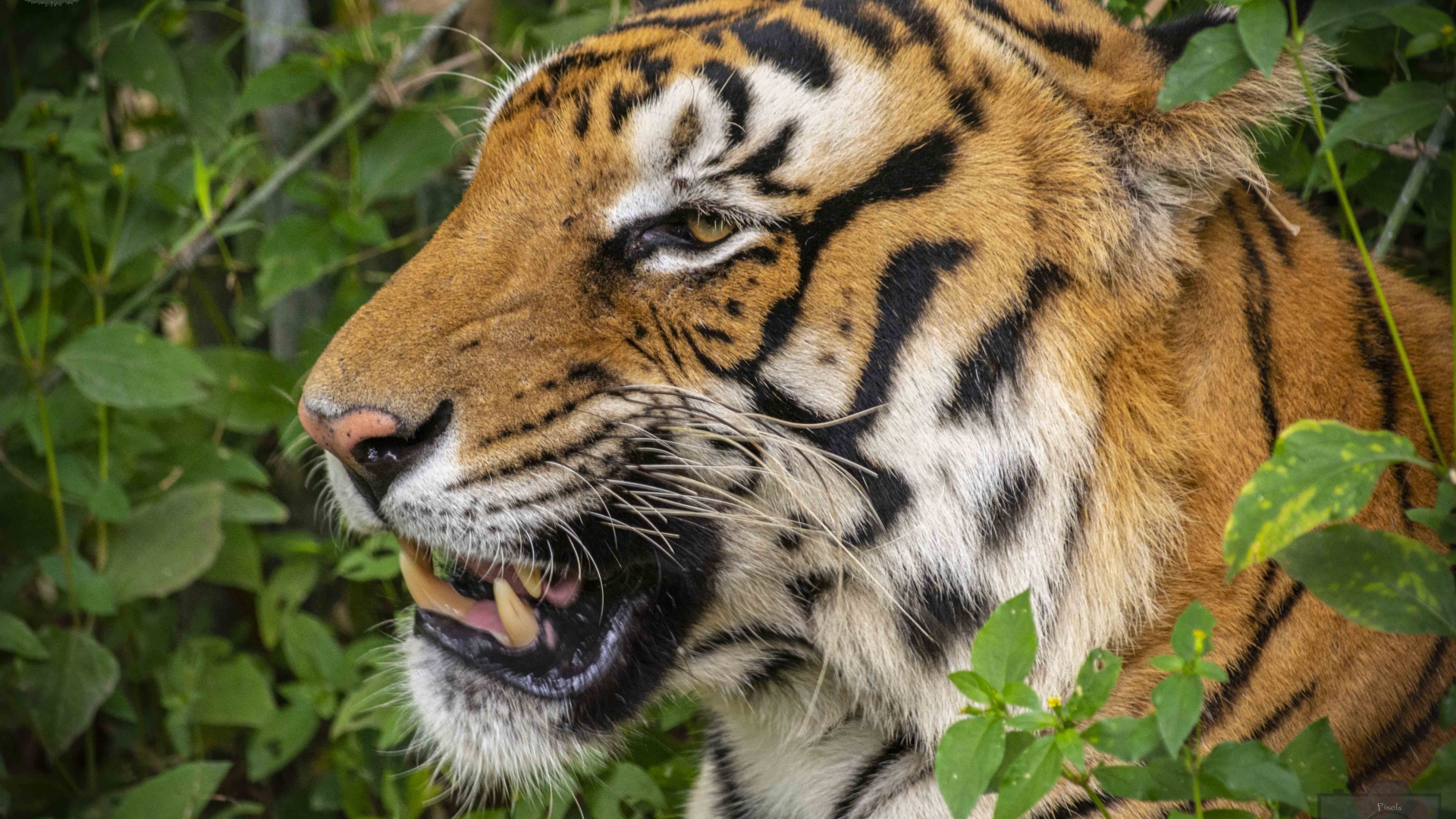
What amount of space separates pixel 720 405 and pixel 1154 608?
19.0 inches

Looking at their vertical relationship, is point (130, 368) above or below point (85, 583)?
above

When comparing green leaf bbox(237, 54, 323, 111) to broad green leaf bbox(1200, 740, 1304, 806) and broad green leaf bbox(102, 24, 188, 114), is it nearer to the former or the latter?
broad green leaf bbox(102, 24, 188, 114)

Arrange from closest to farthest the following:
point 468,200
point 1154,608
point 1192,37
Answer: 1. point 1192,37
2. point 1154,608
3. point 468,200

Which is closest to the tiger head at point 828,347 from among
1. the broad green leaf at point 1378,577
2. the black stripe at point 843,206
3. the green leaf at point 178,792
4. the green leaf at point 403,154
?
the black stripe at point 843,206

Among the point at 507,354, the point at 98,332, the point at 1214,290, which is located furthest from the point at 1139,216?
the point at 98,332

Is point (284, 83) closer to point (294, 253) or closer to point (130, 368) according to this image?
point (294, 253)

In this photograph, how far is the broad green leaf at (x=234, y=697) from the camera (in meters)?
2.27

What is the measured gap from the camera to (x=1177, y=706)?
0.97m

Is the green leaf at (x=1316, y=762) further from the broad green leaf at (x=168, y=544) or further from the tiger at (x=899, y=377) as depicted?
the broad green leaf at (x=168, y=544)

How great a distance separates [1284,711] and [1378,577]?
0.85 feet

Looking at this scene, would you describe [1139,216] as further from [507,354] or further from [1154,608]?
[507,354]

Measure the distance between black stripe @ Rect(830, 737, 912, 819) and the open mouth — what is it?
30 centimetres

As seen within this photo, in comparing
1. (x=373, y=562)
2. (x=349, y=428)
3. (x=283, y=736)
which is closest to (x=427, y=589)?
(x=349, y=428)

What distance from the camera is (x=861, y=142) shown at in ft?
4.22
